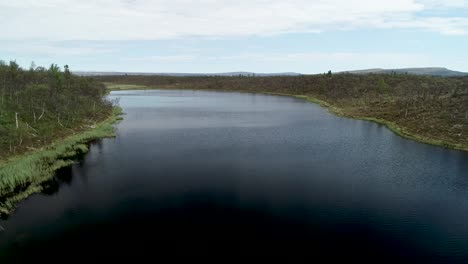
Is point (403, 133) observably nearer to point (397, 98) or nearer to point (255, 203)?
point (397, 98)

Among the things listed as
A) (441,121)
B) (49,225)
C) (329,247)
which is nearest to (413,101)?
(441,121)

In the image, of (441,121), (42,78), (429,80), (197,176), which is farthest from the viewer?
(429,80)

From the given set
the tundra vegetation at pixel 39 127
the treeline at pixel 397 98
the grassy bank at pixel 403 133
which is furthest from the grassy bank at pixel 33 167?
the treeline at pixel 397 98

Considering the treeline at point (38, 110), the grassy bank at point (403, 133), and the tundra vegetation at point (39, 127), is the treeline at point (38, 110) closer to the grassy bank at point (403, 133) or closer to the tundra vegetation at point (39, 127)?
the tundra vegetation at point (39, 127)

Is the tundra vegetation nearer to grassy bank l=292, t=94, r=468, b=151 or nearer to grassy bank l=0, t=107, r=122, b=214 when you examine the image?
grassy bank l=0, t=107, r=122, b=214

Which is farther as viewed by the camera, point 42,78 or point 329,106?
point 329,106

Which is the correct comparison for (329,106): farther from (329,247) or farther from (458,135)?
(329,247)

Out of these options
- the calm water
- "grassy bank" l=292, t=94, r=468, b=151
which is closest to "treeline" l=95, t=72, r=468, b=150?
"grassy bank" l=292, t=94, r=468, b=151
